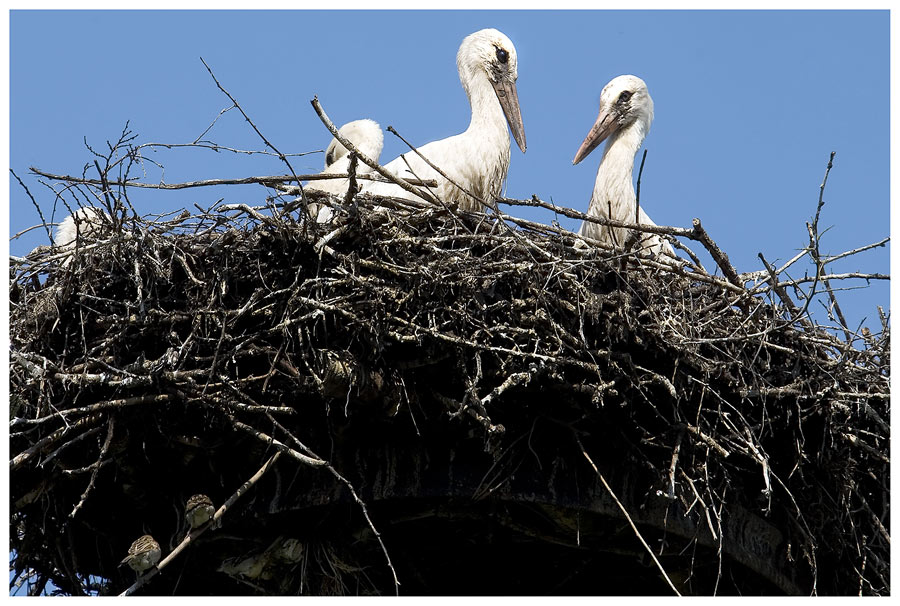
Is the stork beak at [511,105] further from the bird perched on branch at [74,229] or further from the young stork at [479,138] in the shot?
the bird perched on branch at [74,229]

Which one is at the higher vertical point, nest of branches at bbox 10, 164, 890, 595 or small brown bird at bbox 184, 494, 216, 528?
nest of branches at bbox 10, 164, 890, 595

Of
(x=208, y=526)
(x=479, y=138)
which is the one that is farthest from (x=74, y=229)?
(x=208, y=526)

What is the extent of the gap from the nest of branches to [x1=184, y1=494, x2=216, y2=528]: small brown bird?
0.08 metres

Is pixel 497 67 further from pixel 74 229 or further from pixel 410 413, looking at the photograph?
pixel 410 413

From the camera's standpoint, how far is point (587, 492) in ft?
14.9

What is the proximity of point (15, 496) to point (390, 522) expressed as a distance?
120 cm

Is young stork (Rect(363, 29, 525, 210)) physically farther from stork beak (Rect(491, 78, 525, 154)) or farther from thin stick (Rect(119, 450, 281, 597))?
thin stick (Rect(119, 450, 281, 597))

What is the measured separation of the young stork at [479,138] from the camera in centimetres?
592

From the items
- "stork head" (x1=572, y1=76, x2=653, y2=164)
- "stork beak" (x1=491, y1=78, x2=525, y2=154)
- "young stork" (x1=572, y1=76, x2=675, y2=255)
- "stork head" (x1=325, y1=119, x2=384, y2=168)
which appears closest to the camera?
"stork beak" (x1=491, y1=78, x2=525, y2=154)

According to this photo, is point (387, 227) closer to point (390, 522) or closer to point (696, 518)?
point (390, 522)

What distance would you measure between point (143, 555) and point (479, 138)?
101 inches

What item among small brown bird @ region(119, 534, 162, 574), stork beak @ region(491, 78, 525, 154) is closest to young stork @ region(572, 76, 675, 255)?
stork beak @ region(491, 78, 525, 154)

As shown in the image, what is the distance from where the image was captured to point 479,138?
6137 millimetres

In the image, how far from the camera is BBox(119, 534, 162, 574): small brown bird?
4.31 metres
